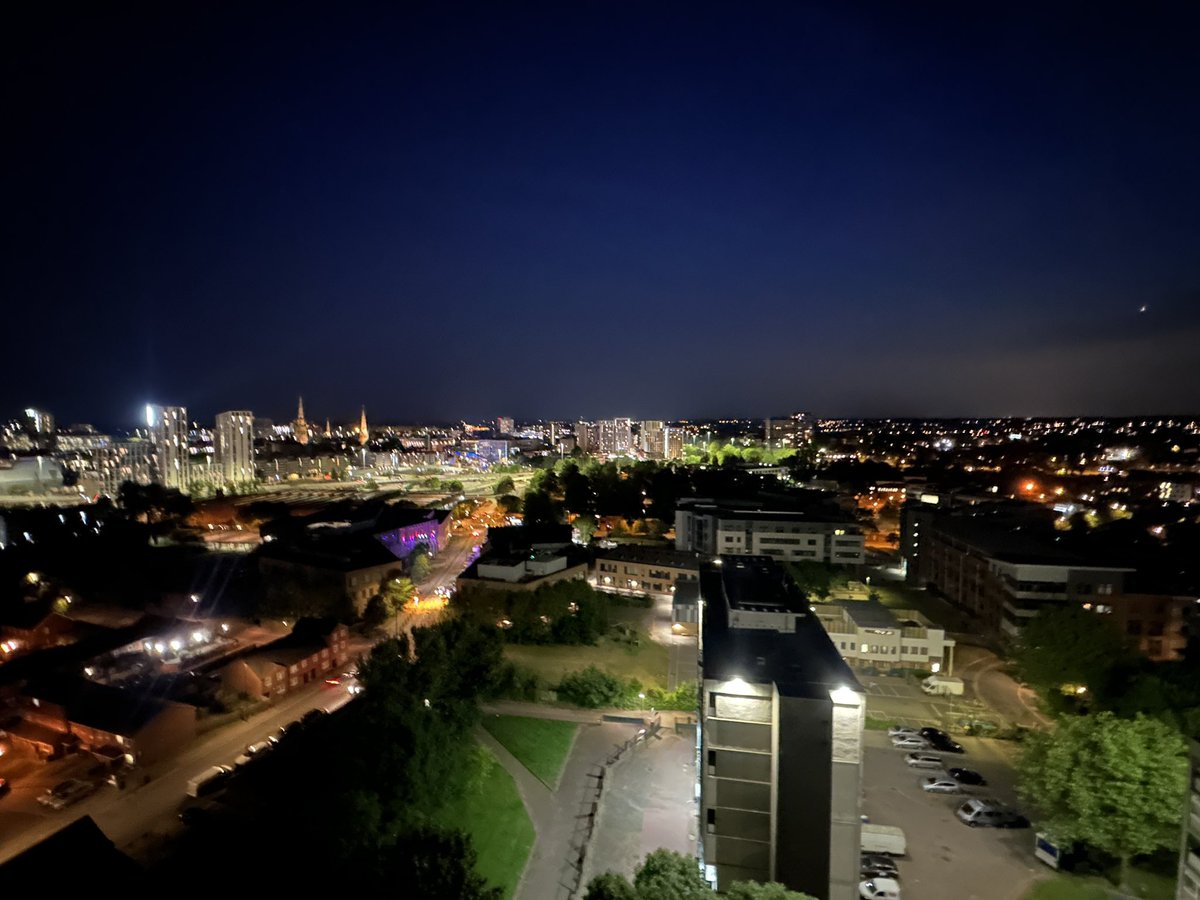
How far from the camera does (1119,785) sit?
188 inches

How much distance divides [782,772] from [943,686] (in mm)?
5203

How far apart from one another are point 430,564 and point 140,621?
672 centimetres

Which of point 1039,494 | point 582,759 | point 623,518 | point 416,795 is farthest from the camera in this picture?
point 1039,494

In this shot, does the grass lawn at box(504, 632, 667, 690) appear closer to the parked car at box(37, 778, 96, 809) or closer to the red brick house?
the red brick house

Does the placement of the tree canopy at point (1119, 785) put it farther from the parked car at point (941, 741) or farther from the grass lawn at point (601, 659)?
the grass lawn at point (601, 659)

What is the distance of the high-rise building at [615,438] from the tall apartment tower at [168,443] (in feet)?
102

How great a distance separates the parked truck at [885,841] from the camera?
5348mm

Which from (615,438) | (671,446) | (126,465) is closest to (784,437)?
(671,446)

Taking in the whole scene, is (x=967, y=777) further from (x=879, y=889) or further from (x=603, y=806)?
(x=603, y=806)

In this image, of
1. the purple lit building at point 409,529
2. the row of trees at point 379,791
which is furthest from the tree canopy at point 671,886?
the purple lit building at point 409,529

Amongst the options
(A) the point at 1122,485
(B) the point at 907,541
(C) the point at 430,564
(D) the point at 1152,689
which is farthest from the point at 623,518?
(A) the point at 1122,485

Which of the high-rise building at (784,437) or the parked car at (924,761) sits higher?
the high-rise building at (784,437)

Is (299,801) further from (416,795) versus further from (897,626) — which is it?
(897,626)

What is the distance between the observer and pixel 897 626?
9289 millimetres
